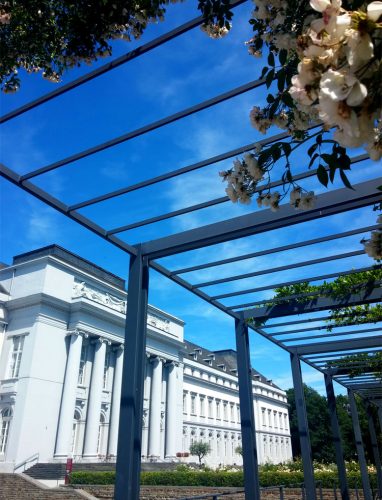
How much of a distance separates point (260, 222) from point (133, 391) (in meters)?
2.47

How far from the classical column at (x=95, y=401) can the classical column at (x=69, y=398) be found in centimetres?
143

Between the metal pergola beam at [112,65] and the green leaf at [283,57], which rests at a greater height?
the metal pergola beam at [112,65]

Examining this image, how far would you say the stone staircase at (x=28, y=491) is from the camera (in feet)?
64.7

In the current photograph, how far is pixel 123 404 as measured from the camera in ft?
15.2

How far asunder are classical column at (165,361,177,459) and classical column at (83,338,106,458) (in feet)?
35.1

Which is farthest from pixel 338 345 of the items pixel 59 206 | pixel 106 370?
pixel 106 370

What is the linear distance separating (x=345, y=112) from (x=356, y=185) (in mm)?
3768

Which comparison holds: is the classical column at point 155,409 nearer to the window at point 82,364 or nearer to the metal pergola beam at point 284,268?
the window at point 82,364

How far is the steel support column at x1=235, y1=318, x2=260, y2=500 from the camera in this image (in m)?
6.27

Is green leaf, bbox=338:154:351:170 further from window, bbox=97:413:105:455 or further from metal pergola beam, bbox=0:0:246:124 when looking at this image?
window, bbox=97:413:105:455

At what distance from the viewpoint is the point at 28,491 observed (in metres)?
21.3

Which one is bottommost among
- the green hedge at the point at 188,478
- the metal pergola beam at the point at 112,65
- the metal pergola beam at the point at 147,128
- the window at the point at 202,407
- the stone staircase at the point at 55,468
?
the green hedge at the point at 188,478

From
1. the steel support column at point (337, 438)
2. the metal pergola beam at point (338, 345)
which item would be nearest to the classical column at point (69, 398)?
the steel support column at point (337, 438)

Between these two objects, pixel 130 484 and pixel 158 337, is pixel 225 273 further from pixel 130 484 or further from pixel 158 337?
pixel 158 337
